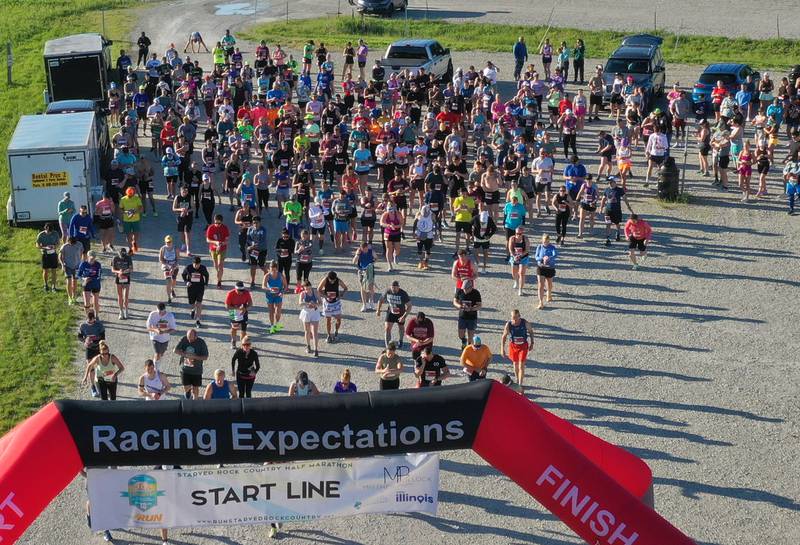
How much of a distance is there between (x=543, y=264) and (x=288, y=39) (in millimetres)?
27015

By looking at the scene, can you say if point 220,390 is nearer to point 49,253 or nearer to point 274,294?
point 274,294

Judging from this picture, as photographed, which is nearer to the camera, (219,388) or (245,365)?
(219,388)

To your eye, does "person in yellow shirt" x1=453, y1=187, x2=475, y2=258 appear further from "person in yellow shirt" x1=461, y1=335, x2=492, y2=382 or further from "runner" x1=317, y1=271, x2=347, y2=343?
"person in yellow shirt" x1=461, y1=335, x2=492, y2=382

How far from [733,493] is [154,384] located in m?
8.38

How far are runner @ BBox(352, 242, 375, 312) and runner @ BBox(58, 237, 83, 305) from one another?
209 inches

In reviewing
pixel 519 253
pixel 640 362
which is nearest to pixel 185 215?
pixel 519 253

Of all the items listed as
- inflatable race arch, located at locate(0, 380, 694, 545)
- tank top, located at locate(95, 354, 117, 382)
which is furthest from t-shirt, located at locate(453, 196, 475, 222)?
inflatable race arch, located at locate(0, 380, 694, 545)

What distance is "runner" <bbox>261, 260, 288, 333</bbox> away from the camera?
23.3 meters

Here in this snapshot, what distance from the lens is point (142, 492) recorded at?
13320 mm

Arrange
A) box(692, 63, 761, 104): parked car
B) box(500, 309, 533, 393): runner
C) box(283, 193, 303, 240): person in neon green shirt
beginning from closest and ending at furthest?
box(500, 309, 533, 393): runner
box(283, 193, 303, 240): person in neon green shirt
box(692, 63, 761, 104): parked car

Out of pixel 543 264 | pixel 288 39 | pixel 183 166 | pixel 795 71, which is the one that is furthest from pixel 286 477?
pixel 288 39

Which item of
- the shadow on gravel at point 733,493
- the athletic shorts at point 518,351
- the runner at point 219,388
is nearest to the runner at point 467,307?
the athletic shorts at point 518,351

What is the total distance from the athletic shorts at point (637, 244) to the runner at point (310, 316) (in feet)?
22.9

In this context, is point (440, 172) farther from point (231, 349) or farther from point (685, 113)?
point (685, 113)
